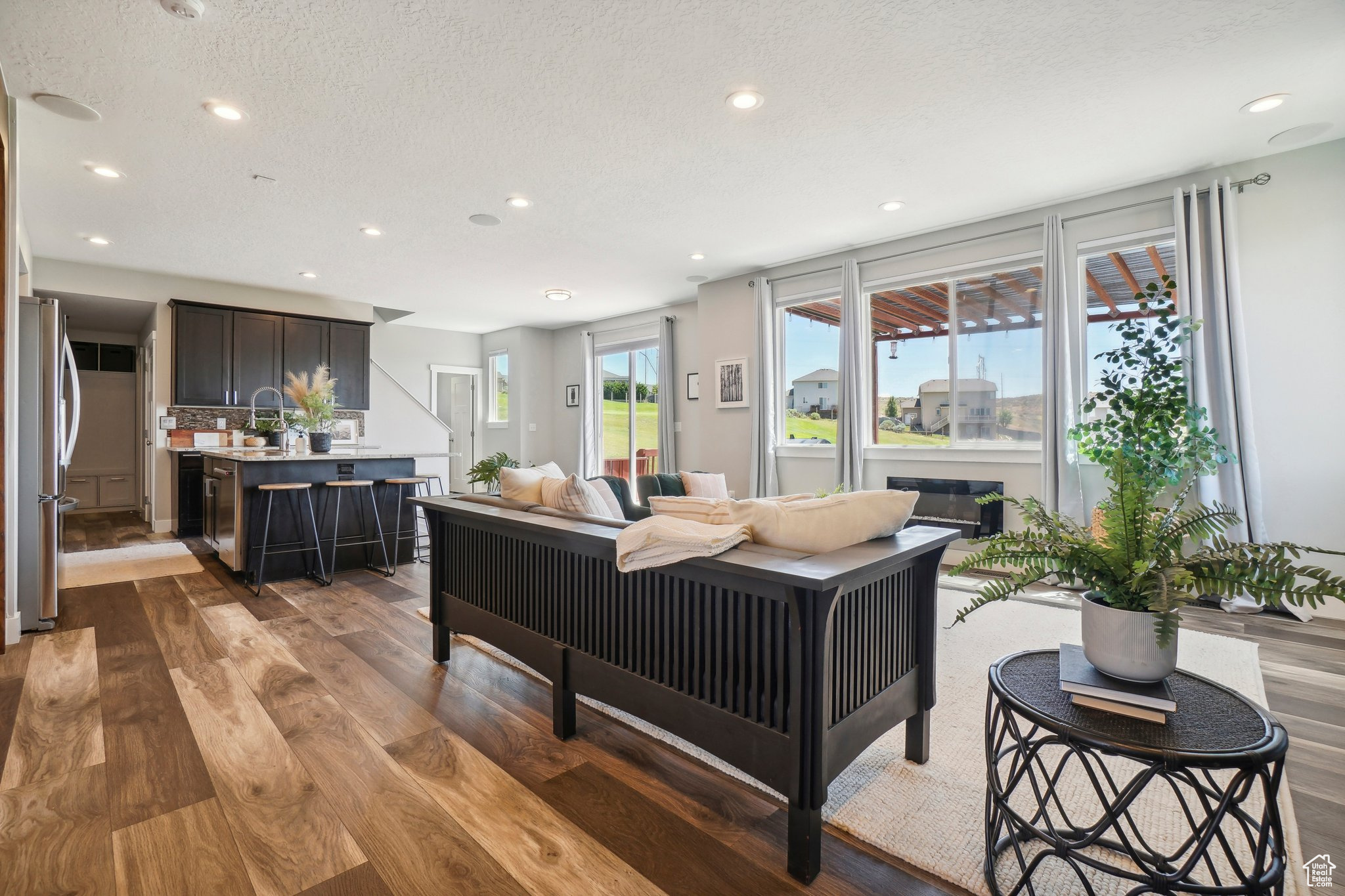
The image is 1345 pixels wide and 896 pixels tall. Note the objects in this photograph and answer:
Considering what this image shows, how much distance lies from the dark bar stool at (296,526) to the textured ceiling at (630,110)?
1.99 metres

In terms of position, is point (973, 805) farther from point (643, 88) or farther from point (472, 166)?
point (472, 166)

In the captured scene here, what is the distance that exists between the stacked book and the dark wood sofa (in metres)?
0.46

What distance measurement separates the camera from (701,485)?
457 centimetres

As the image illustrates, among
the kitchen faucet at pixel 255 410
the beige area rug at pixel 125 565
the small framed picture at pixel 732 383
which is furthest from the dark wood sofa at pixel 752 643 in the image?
the kitchen faucet at pixel 255 410

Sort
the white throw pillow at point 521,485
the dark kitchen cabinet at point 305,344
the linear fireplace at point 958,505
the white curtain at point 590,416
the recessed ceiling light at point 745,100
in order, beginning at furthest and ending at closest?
1. the white curtain at point 590,416
2. the dark kitchen cabinet at point 305,344
3. the linear fireplace at point 958,505
4. the recessed ceiling light at point 745,100
5. the white throw pillow at point 521,485

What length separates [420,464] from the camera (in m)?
6.27

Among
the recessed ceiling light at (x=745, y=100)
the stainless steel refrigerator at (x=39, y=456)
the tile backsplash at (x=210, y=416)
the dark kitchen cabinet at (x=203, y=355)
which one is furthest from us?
the tile backsplash at (x=210, y=416)

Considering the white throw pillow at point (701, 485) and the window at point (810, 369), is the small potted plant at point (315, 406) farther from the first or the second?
the window at point (810, 369)

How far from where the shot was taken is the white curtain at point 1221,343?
12.0 ft

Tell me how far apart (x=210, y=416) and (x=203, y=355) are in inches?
29.3

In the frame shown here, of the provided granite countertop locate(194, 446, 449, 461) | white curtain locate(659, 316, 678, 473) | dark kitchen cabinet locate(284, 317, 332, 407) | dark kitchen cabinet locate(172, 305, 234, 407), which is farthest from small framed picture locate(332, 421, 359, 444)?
white curtain locate(659, 316, 678, 473)

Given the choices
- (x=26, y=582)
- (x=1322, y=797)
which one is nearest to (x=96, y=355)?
(x=26, y=582)

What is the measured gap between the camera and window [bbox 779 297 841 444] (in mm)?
5820

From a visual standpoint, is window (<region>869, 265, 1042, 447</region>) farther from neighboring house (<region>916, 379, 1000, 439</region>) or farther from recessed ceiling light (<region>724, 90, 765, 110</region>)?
recessed ceiling light (<region>724, 90, 765, 110</region>)
